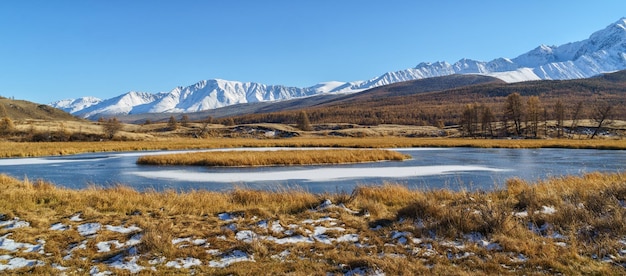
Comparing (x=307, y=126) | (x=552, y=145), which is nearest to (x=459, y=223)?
(x=552, y=145)

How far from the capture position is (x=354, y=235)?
891 cm

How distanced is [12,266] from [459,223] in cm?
904

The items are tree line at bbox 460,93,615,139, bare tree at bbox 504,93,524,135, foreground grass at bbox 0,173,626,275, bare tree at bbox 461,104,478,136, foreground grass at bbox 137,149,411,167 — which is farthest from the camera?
bare tree at bbox 461,104,478,136

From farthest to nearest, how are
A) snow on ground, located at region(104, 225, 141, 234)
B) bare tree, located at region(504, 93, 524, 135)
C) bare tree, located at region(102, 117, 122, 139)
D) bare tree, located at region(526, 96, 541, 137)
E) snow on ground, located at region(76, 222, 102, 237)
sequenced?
bare tree, located at region(504, 93, 524, 135)
bare tree, located at region(526, 96, 541, 137)
bare tree, located at region(102, 117, 122, 139)
snow on ground, located at region(104, 225, 141, 234)
snow on ground, located at region(76, 222, 102, 237)

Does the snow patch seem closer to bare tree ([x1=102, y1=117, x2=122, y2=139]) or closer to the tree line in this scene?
bare tree ([x1=102, y1=117, x2=122, y2=139])

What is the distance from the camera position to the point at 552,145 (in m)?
55.9

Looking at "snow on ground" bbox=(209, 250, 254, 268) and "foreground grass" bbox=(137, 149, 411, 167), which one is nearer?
"snow on ground" bbox=(209, 250, 254, 268)

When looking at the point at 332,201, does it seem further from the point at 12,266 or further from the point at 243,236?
the point at 12,266

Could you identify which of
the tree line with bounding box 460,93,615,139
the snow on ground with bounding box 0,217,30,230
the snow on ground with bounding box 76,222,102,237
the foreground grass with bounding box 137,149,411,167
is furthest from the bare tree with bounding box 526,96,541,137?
the snow on ground with bounding box 0,217,30,230

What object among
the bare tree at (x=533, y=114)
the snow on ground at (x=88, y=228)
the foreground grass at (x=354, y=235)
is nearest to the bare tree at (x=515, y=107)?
the bare tree at (x=533, y=114)

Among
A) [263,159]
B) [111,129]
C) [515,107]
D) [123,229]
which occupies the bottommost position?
[515,107]

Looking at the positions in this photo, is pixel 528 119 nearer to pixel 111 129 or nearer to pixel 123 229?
pixel 111 129

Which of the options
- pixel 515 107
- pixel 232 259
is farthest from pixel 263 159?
pixel 515 107

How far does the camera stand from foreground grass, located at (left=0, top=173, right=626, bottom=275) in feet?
23.0
